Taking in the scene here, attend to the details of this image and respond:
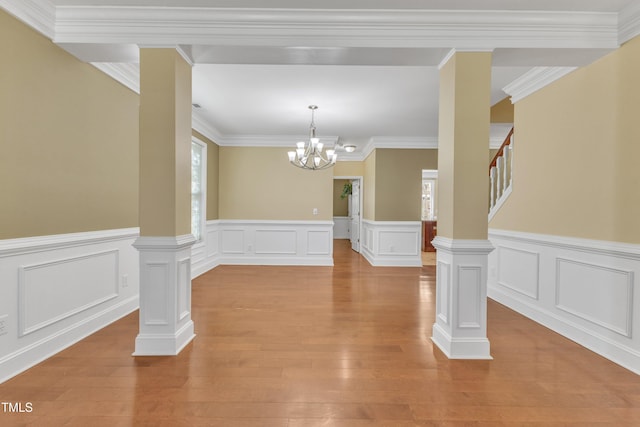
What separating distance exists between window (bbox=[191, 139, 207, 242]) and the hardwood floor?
2660 mm

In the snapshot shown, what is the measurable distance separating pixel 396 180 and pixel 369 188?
0.84m

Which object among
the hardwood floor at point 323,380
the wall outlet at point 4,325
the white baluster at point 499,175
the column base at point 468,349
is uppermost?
the white baluster at point 499,175

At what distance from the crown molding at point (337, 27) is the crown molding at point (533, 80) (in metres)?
0.62

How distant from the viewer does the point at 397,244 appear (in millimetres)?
6691

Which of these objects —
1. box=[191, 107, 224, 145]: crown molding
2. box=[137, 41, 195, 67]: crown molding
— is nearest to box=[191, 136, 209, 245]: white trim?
box=[191, 107, 224, 145]: crown molding

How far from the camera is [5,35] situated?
7.09 feet

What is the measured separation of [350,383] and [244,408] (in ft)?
2.29

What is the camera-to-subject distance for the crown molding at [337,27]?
8.15 feet

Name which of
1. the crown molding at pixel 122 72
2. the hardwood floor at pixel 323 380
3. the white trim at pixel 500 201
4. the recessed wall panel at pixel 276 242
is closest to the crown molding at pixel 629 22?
the white trim at pixel 500 201

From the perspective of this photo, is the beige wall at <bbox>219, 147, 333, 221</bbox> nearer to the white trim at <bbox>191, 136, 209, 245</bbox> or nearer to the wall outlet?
the white trim at <bbox>191, 136, 209, 245</bbox>

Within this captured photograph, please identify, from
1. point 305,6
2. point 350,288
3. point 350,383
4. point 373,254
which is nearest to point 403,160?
point 373,254

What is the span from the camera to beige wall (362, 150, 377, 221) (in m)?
6.87

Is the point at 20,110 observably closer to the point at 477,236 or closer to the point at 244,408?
the point at 244,408

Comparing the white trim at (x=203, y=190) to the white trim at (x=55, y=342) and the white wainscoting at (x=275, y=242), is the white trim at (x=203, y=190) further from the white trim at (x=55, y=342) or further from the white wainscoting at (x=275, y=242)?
the white trim at (x=55, y=342)
